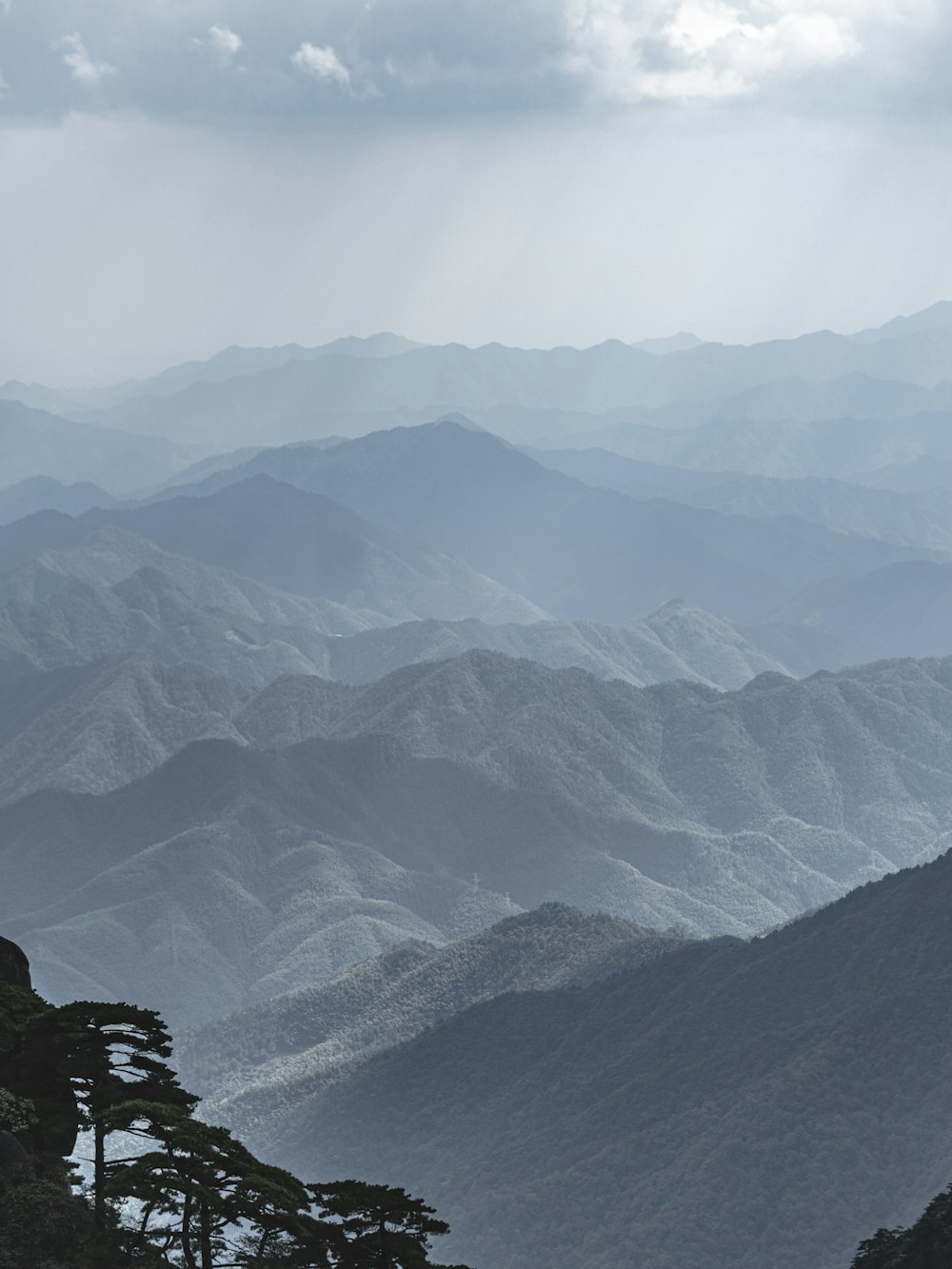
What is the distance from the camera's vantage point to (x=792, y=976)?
104m

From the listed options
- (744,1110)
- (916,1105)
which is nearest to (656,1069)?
(744,1110)

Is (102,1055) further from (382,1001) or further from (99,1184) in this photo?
(382,1001)

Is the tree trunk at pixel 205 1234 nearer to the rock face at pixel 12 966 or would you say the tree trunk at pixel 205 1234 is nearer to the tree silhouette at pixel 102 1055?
the tree silhouette at pixel 102 1055

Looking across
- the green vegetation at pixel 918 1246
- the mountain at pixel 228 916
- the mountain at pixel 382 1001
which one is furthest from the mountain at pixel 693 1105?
the mountain at pixel 228 916

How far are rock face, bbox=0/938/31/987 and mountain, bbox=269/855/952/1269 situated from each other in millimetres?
48238

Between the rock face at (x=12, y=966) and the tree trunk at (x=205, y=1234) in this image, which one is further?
the rock face at (x=12, y=966)

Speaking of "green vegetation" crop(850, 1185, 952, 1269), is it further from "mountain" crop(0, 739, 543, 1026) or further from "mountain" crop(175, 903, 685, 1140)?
"mountain" crop(0, 739, 543, 1026)

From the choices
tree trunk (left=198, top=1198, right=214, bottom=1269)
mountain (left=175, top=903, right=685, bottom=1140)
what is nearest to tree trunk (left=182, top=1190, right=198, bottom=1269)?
tree trunk (left=198, top=1198, right=214, bottom=1269)

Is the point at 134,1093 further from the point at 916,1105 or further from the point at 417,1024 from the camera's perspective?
the point at 417,1024

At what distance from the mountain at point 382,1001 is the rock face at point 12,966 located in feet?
236

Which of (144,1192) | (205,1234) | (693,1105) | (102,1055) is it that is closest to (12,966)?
(102,1055)

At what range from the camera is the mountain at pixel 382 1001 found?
12162cm

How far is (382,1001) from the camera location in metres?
132

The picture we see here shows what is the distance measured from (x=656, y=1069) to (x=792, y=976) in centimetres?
976
